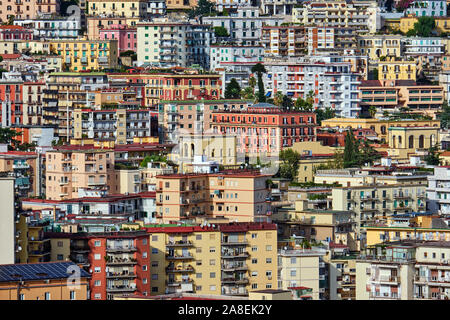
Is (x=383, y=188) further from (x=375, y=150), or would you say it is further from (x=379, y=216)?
(x=375, y=150)

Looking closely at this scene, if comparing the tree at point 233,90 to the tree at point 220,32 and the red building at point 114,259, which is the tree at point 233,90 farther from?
the red building at point 114,259

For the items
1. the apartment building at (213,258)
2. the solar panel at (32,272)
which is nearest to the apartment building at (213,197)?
the apartment building at (213,258)

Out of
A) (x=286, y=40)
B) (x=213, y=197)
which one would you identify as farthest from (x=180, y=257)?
(x=286, y=40)

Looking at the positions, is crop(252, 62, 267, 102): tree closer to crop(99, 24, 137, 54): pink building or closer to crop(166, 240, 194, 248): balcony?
crop(99, 24, 137, 54): pink building

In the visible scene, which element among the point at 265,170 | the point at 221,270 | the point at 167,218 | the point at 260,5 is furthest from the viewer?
the point at 260,5

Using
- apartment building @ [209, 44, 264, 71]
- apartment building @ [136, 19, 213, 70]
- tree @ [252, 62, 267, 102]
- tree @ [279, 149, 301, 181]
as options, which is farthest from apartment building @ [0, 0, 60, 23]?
tree @ [279, 149, 301, 181]

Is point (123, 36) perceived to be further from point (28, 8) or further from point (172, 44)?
point (28, 8)

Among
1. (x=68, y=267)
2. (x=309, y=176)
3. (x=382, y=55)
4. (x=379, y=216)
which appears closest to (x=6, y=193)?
(x=68, y=267)
